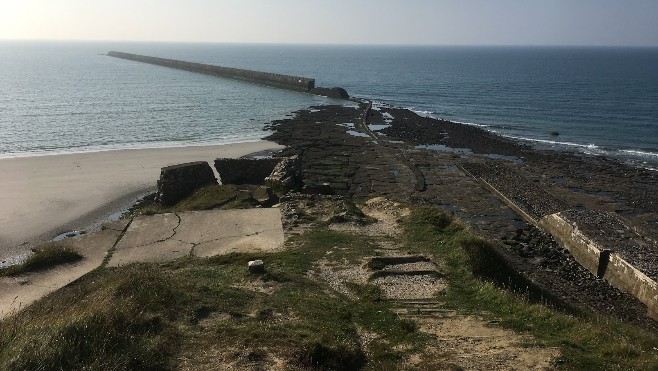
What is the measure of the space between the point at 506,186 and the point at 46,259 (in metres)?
23.2

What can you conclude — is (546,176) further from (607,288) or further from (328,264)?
(328,264)

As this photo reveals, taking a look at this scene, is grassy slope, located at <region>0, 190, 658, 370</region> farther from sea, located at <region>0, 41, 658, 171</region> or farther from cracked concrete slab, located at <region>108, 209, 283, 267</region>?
sea, located at <region>0, 41, 658, 171</region>

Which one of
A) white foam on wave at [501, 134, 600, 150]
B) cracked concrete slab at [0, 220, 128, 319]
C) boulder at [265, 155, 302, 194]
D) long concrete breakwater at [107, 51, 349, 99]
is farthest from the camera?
long concrete breakwater at [107, 51, 349, 99]

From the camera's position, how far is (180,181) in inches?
914

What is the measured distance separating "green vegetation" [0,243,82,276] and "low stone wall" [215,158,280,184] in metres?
10.4

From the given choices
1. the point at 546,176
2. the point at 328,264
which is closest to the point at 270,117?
the point at 546,176

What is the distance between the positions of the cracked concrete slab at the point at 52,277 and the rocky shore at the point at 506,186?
937 centimetres

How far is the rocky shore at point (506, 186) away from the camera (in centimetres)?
1687

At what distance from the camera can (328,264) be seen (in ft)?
46.7

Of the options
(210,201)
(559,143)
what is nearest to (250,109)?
(559,143)

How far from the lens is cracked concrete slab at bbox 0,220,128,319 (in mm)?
12648

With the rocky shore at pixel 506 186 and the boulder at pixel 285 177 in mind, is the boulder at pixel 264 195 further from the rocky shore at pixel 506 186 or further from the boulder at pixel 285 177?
the rocky shore at pixel 506 186

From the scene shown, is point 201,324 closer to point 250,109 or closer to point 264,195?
point 264,195

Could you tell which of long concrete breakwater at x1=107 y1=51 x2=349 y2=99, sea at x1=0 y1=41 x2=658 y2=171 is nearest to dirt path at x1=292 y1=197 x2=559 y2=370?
sea at x1=0 y1=41 x2=658 y2=171
